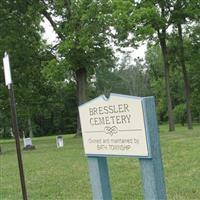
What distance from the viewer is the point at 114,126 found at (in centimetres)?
607

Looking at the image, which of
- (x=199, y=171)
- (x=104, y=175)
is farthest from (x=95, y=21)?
(x=104, y=175)

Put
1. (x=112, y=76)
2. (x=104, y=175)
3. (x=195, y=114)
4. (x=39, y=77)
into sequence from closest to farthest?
1. (x=104, y=175)
2. (x=39, y=77)
3. (x=195, y=114)
4. (x=112, y=76)

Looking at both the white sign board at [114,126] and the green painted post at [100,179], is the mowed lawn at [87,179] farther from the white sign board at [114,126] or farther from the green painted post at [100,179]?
the white sign board at [114,126]

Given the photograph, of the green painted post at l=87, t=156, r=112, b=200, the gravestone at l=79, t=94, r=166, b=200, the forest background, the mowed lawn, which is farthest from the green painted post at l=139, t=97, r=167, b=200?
the forest background

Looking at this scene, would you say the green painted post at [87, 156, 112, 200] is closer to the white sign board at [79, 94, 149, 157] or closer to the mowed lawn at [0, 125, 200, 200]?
the white sign board at [79, 94, 149, 157]

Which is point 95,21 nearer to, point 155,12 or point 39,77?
point 155,12

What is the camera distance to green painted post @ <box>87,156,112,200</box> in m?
6.66

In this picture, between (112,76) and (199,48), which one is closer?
(199,48)

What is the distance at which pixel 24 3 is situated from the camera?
31.2 m

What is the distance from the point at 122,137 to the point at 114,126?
17 centimetres

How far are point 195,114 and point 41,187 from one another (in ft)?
177

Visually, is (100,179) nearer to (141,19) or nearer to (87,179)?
(87,179)

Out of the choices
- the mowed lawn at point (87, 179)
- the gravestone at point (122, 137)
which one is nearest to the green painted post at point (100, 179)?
the gravestone at point (122, 137)

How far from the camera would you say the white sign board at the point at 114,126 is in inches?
225
